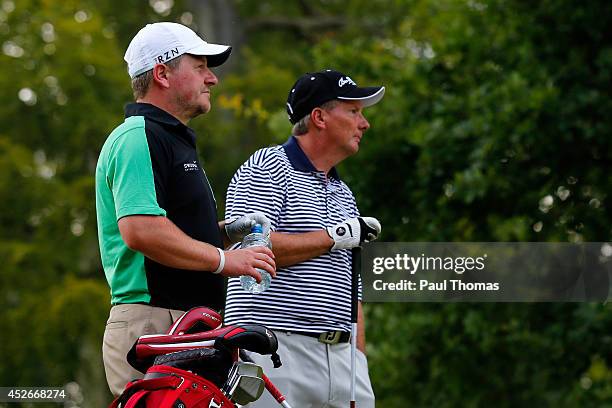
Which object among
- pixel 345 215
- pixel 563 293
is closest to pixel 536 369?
pixel 563 293

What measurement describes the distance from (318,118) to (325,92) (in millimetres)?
106

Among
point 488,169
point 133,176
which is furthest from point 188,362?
point 488,169

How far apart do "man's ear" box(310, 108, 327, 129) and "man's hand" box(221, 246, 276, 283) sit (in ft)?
3.67

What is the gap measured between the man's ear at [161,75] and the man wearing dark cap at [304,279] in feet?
2.33

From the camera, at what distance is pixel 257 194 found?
4.73m

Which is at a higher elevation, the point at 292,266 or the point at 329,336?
the point at 292,266

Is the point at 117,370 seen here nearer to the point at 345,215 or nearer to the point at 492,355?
the point at 345,215

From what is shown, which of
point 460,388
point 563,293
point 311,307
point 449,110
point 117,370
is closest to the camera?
point 117,370

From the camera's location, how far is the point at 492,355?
33.9 ft

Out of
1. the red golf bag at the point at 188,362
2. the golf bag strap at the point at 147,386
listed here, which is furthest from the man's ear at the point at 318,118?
the golf bag strap at the point at 147,386

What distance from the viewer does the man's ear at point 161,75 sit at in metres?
4.15

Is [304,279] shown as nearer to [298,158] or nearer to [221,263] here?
[298,158]

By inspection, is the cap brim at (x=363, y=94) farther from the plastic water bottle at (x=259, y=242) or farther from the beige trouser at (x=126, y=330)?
the beige trouser at (x=126, y=330)

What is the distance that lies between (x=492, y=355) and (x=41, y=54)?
1042 cm
